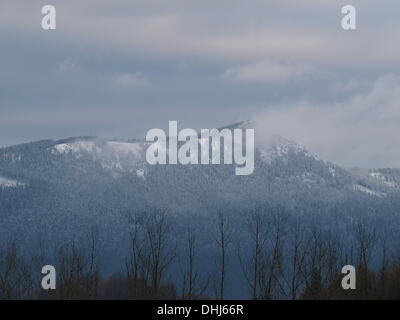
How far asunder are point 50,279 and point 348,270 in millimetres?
23585

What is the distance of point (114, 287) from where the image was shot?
4518 inches
